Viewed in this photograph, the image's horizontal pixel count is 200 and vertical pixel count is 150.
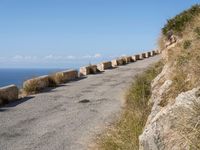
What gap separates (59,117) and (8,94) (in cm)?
425

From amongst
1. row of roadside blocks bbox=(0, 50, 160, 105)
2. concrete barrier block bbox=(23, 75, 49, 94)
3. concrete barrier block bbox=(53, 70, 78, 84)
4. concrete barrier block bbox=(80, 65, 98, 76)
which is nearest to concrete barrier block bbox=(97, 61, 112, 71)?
row of roadside blocks bbox=(0, 50, 160, 105)

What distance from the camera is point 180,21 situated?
725 inches

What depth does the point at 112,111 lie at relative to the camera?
14203 millimetres

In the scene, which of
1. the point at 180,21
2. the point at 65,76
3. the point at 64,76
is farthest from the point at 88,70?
the point at 180,21

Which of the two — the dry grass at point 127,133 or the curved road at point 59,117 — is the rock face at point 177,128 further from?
the curved road at point 59,117

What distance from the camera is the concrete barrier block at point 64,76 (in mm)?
22925

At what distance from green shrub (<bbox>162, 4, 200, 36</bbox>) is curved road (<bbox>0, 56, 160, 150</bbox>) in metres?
3.10

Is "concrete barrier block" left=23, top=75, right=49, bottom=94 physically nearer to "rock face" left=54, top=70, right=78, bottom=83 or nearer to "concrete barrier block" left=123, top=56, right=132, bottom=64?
"rock face" left=54, top=70, right=78, bottom=83

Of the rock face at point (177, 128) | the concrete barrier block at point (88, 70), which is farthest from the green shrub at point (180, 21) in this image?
the rock face at point (177, 128)

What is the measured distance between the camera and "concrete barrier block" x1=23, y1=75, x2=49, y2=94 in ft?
64.3

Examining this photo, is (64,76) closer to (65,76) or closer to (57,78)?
(65,76)

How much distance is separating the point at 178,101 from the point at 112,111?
24.4 ft

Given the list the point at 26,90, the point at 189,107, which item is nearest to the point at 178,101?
the point at 189,107

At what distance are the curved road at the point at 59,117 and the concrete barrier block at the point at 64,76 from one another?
2.84m
